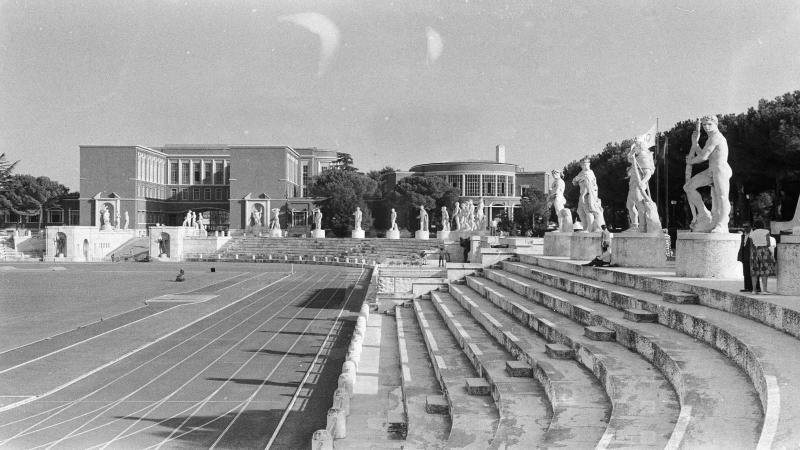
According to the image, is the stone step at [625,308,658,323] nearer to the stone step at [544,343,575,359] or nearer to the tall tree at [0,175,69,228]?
the stone step at [544,343,575,359]

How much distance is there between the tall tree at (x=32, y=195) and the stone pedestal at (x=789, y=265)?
80005 mm

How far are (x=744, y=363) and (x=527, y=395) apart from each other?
198 centimetres

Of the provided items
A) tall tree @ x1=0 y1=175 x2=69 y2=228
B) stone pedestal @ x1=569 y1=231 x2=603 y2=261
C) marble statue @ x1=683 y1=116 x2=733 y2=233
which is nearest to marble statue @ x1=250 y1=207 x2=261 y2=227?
tall tree @ x1=0 y1=175 x2=69 y2=228

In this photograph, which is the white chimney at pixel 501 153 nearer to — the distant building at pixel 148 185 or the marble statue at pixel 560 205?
the distant building at pixel 148 185

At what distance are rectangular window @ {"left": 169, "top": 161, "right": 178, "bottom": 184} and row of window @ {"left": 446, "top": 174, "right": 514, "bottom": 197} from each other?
39.5m

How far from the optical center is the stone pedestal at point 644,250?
13.9m

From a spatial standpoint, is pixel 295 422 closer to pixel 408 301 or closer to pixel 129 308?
pixel 408 301

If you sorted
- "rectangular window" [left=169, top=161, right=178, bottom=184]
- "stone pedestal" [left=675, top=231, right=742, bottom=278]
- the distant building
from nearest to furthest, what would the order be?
"stone pedestal" [left=675, top=231, right=742, bottom=278] < the distant building < "rectangular window" [left=169, top=161, right=178, bottom=184]

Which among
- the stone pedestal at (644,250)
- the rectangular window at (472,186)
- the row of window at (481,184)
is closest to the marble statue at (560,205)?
the stone pedestal at (644,250)

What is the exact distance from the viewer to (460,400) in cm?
688

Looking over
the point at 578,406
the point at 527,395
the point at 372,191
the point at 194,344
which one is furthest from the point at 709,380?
the point at 372,191

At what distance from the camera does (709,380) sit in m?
5.41

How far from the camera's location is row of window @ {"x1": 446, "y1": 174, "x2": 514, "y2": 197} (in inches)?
3091

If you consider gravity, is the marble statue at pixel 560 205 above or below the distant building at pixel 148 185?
below
